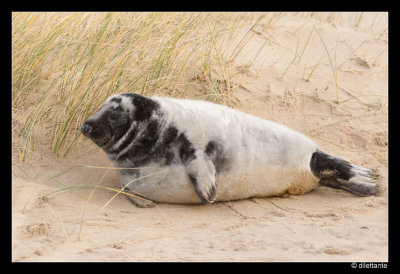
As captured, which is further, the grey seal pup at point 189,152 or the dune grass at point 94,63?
the dune grass at point 94,63

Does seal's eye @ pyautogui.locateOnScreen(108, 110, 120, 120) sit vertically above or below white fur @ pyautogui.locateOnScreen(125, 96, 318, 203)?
above

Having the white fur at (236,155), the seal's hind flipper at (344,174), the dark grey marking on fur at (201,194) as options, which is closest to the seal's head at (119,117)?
the white fur at (236,155)

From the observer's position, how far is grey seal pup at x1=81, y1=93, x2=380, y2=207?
4457mm

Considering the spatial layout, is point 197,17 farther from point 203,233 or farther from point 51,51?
point 203,233

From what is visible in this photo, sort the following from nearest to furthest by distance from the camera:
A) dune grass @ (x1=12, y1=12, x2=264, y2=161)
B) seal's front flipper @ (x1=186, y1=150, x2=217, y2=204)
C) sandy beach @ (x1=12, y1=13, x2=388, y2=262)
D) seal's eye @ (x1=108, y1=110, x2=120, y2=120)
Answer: sandy beach @ (x1=12, y1=13, x2=388, y2=262) → seal's front flipper @ (x1=186, y1=150, x2=217, y2=204) → seal's eye @ (x1=108, y1=110, x2=120, y2=120) → dune grass @ (x1=12, y1=12, x2=264, y2=161)

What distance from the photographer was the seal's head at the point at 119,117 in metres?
4.53

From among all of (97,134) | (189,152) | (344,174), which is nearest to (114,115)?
(97,134)

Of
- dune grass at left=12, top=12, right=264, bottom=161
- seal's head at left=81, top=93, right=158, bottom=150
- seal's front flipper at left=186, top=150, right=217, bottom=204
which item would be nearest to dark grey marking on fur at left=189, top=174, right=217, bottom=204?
seal's front flipper at left=186, top=150, right=217, bottom=204

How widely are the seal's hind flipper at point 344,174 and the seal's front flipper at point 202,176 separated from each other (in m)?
1.03

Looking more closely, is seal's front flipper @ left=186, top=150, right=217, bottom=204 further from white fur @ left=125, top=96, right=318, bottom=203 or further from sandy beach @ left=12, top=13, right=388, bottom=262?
sandy beach @ left=12, top=13, right=388, bottom=262

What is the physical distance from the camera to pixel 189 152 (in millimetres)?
4434

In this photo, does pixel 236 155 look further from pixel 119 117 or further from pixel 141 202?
pixel 119 117

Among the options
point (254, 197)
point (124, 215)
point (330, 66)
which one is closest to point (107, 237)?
point (124, 215)

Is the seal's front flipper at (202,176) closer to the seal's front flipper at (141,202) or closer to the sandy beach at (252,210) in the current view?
the sandy beach at (252,210)
